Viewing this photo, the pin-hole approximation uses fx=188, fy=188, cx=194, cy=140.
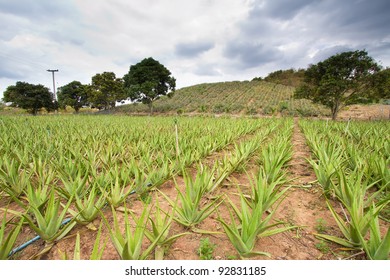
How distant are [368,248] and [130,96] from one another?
2843 cm

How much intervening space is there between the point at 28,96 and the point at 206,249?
133 feet

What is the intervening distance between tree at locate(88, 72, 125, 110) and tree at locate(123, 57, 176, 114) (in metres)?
1.61

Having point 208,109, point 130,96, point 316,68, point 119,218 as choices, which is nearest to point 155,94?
point 130,96

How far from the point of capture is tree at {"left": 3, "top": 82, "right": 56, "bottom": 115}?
29872 millimetres

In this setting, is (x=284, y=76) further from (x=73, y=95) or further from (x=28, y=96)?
(x=28, y=96)

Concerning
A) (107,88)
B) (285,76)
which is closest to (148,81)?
(107,88)

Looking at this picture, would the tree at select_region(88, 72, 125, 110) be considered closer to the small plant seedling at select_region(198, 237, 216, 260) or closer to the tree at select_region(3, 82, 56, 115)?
the tree at select_region(3, 82, 56, 115)

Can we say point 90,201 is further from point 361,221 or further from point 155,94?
point 155,94

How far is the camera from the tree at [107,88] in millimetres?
28844

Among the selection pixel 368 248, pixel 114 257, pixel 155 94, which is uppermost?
pixel 155 94

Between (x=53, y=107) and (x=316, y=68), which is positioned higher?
(x=316, y=68)

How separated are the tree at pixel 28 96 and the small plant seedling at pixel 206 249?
1543 inches

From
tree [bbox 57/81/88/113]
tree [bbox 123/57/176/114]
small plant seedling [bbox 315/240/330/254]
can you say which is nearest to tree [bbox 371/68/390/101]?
small plant seedling [bbox 315/240/330/254]

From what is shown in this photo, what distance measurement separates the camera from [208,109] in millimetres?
33625
